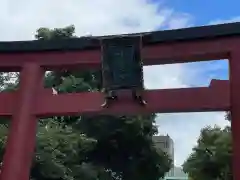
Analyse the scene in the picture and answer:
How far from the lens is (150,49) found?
23.9ft

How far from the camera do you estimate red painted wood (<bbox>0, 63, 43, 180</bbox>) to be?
6902 mm

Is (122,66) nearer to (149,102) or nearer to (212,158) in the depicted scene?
(149,102)

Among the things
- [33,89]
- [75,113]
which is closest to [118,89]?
[75,113]

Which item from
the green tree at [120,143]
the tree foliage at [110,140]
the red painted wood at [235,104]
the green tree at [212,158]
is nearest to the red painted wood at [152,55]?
the red painted wood at [235,104]

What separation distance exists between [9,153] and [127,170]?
454 inches

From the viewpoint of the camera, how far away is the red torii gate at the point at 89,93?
6.90 metres

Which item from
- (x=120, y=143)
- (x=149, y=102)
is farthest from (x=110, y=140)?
(x=149, y=102)

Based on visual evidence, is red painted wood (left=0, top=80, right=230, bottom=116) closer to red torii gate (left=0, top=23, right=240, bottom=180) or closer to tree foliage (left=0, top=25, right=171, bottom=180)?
red torii gate (left=0, top=23, right=240, bottom=180)

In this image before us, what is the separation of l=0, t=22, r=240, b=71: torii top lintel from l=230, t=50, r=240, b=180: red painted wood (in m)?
0.22

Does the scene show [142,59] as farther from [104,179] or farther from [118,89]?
[104,179]

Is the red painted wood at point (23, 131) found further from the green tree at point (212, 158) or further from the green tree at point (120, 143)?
the green tree at point (212, 158)

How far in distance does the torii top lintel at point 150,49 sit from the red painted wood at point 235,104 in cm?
22

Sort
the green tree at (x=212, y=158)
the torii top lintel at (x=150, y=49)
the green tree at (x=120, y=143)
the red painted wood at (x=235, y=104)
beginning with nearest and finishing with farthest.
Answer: the red painted wood at (x=235, y=104), the torii top lintel at (x=150, y=49), the green tree at (x=212, y=158), the green tree at (x=120, y=143)

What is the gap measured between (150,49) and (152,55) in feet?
0.39
